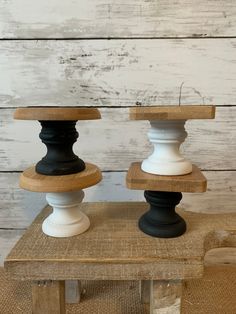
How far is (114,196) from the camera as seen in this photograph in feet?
2.52

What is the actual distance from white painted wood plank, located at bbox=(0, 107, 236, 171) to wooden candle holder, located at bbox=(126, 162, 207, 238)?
195 millimetres

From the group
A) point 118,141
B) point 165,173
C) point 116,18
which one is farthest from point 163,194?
point 116,18

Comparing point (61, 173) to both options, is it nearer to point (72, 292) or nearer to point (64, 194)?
point (64, 194)

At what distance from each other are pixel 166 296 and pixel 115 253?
0.10m

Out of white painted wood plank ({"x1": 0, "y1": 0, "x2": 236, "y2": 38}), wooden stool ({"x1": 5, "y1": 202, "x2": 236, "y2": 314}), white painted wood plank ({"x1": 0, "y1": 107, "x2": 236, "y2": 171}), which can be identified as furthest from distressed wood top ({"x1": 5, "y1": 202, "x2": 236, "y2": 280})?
white painted wood plank ({"x1": 0, "y1": 0, "x2": 236, "y2": 38})

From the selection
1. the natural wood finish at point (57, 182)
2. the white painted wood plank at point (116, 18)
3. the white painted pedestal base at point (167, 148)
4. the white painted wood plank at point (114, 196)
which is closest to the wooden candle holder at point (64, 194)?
the natural wood finish at point (57, 182)

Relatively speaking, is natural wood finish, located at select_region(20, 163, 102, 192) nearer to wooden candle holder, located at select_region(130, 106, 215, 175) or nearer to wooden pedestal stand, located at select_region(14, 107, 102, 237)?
wooden pedestal stand, located at select_region(14, 107, 102, 237)

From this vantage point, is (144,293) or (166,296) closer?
(166,296)

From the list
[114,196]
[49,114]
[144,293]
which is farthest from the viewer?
[114,196]

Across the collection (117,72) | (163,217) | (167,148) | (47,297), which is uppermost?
(117,72)

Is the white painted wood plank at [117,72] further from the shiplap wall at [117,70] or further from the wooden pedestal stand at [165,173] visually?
the wooden pedestal stand at [165,173]

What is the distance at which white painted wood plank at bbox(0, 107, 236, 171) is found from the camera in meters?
0.72

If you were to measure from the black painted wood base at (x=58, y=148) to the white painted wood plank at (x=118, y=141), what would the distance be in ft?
0.75

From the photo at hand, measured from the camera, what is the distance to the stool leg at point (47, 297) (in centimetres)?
46
